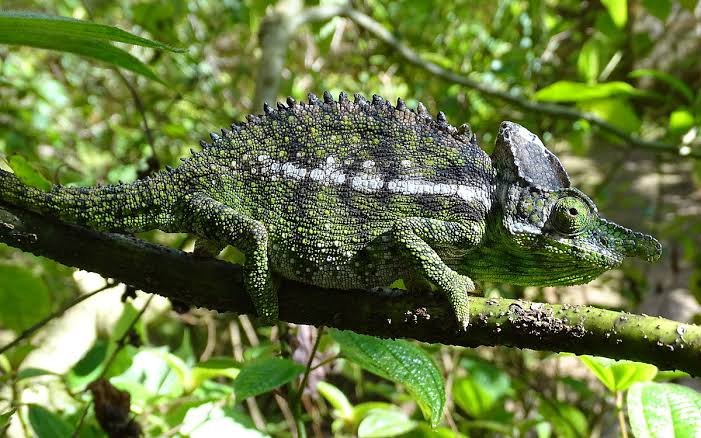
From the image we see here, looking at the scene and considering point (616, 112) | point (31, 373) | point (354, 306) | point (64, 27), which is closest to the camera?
point (64, 27)

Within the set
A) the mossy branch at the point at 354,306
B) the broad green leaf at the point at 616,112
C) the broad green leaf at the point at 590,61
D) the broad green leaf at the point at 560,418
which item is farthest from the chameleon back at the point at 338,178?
the broad green leaf at the point at 590,61

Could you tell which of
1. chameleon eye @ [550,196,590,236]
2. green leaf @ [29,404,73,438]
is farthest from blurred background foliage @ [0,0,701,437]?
chameleon eye @ [550,196,590,236]

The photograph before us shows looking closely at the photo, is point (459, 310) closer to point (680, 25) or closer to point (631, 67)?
point (631, 67)

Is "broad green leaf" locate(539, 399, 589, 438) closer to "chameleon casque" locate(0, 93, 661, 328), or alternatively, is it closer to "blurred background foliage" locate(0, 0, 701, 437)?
"blurred background foliage" locate(0, 0, 701, 437)

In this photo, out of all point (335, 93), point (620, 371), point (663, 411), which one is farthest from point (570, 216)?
point (335, 93)

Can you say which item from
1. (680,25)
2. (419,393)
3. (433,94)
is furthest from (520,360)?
(680,25)

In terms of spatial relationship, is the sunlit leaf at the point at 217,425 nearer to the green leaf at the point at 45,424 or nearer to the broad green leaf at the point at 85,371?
the green leaf at the point at 45,424

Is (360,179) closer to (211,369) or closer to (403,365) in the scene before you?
(403,365)
